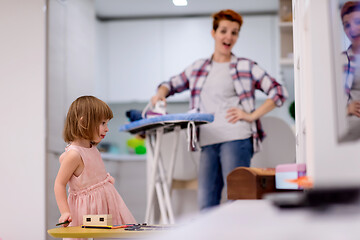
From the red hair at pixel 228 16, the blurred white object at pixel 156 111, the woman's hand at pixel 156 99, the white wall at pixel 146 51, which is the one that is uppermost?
the white wall at pixel 146 51

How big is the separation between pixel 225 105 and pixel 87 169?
37.9 inches

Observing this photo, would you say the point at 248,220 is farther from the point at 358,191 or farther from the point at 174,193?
the point at 174,193

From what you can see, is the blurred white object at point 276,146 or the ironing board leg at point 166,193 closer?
the ironing board leg at point 166,193

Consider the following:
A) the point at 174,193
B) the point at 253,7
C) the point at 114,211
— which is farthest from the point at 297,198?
the point at 253,7

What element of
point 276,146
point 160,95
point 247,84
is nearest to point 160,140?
point 160,95

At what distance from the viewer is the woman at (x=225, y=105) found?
244cm

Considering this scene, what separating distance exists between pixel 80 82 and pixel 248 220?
2856 mm

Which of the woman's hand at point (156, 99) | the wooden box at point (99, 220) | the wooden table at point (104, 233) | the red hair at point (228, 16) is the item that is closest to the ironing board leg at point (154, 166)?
the woman's hand at point (156, 99)

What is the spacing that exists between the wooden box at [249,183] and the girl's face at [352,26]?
0.47m

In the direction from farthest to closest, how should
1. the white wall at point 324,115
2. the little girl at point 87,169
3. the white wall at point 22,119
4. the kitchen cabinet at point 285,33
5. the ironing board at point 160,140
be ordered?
1. the kitchen cabinet at point 285,33
2. the white wall at point 22,119
3. the ironing board at point 160,140
4. the little girl at point 87,169
5. the white wall at point 324,115

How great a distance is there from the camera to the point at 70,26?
295 cm

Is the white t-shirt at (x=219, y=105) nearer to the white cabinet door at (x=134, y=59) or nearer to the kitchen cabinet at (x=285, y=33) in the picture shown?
the kitchen cabinet at (x=285, y=33)

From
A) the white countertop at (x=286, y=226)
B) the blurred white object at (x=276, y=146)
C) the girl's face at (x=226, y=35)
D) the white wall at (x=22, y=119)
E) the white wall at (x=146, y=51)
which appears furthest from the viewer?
the white wall at (x=146, y=51)

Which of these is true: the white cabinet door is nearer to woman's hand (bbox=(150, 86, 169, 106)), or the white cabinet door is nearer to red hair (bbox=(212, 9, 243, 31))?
woman's hand (bbox=(150, 86, 169, 106))
